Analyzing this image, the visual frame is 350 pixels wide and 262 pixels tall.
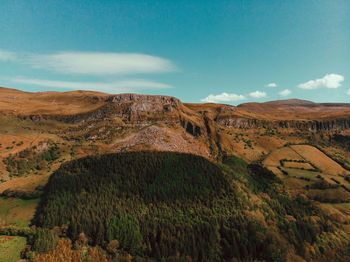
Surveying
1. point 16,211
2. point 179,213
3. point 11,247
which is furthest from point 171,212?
point 16,211

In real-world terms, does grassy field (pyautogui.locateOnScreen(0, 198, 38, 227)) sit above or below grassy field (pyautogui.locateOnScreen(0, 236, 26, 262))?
above

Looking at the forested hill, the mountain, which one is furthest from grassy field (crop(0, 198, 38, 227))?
the forested hill

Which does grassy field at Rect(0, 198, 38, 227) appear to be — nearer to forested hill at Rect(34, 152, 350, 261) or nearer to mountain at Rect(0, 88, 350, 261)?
mountain at Rect(0, 88, 350, 261)

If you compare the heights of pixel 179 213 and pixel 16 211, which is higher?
pixel 179 213

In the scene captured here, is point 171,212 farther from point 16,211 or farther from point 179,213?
point 16,211

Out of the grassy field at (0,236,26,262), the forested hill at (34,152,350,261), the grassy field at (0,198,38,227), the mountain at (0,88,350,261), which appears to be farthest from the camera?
the grassy field at (0,198,38,227)

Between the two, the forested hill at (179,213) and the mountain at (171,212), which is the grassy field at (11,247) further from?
the forested hill at (179,213)

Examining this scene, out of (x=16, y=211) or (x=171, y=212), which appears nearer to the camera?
(x=171, y=212)

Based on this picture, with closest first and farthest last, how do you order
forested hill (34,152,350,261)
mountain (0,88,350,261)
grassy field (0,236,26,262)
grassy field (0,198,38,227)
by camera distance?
grassy field (0,236,26,262) < mountain (0,88,350,261) < forested hill (34,152,350,261) < grassy field (0,198,38,227)
